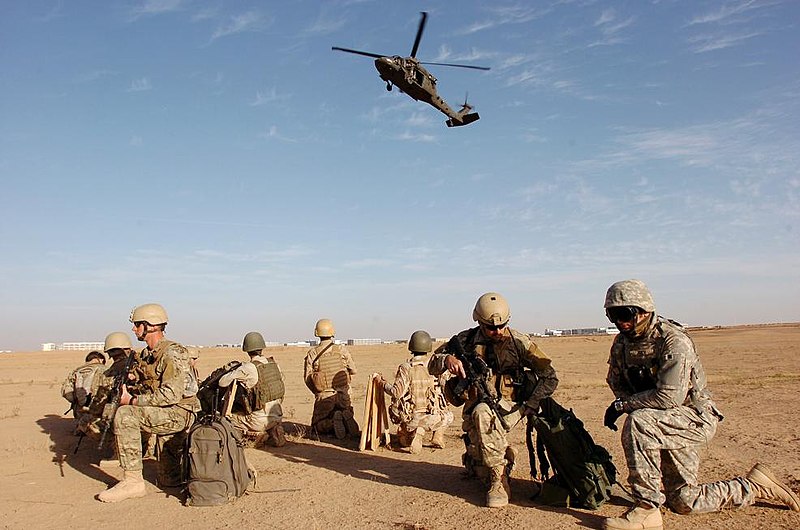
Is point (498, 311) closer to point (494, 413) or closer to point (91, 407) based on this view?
point (494, 413)

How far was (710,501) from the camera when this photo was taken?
19.6ft

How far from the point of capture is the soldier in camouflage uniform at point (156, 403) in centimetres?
751

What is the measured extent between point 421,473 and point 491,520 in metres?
2.20

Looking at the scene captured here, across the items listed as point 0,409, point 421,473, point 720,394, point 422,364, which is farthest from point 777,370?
point 0,409

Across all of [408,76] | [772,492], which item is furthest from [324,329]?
[408,76]

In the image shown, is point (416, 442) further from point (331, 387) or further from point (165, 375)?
point (165, 375)

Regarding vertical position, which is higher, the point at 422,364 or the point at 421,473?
the point at 422,364

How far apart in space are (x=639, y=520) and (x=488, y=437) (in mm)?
1612

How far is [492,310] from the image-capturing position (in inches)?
271

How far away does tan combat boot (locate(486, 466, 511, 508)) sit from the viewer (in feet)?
21.4

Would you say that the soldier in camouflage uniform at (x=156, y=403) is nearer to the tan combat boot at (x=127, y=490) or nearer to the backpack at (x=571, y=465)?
the tan combat boot at (x=127, y=490)

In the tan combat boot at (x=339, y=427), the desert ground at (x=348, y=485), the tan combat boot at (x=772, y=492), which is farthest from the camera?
the tan combat boot at (x=339, y=427)

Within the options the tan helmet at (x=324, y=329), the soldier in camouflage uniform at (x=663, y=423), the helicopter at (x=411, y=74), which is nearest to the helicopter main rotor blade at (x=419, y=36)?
the helicopter at (x=411, y=74)

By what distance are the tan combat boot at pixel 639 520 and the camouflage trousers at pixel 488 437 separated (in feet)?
4.09
